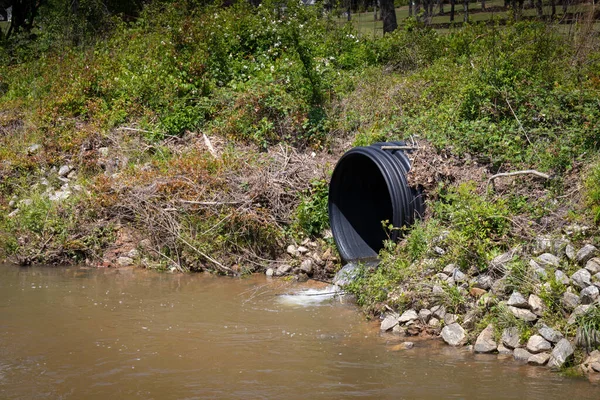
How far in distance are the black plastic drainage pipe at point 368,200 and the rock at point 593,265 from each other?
2678 millimetres

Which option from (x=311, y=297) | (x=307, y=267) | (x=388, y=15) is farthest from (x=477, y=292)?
(x=388, y=15)

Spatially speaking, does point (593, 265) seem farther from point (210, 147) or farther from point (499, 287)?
point (210, 147)

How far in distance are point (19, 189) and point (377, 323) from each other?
8409 millimetres

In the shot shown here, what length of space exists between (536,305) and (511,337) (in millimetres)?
414

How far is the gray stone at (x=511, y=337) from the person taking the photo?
7.38 metres

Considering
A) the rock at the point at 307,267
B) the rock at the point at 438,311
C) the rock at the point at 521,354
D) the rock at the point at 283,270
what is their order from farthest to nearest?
the rock at the point at 283,270 → the rock at the point at 307,267 → the rock at the point at 438,311 → the rock at the point at 521,354

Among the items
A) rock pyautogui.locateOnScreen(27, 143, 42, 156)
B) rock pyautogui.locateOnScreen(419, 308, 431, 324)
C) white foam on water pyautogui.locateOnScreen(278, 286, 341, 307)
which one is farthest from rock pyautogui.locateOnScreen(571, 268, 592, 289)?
rock pyautogui.locateOnScreen(27, 143, 42, 156)

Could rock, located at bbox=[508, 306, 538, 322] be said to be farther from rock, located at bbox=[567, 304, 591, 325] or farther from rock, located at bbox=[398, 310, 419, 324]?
rock, located at bbox=[398, 310, 419, 324]

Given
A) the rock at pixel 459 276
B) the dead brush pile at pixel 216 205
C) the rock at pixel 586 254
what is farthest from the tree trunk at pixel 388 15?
the rock at pixel 586 254

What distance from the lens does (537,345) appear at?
23.5 ft

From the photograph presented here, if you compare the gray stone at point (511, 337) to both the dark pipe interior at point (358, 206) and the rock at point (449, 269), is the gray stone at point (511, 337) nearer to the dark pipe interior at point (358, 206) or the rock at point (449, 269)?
the rock at point (449, 269)

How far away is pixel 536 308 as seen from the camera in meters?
7.47

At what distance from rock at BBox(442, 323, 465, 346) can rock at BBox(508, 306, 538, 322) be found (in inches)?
22.9

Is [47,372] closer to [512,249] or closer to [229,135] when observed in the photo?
[512,249]
